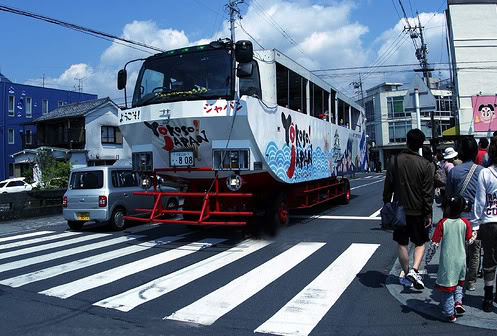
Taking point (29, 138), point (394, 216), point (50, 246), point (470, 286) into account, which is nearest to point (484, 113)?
point (470, 286)

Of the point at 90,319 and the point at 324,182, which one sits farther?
the point at 324,182

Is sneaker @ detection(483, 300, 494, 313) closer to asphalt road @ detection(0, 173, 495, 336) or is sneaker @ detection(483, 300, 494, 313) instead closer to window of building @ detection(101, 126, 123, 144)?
asphalt road @ detection(0, 173, 495, 336)

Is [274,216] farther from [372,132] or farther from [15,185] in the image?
[372,132]

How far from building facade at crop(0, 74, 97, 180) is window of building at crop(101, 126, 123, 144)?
6.80m

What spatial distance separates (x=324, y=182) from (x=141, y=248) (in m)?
6.76

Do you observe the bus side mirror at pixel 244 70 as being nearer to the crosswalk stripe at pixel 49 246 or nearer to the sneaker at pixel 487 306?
the sneaker at pixel 487 306

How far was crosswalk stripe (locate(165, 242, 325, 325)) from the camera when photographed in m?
5.03

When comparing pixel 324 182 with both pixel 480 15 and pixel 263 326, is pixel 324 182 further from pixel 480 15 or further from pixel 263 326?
pixel 480 15

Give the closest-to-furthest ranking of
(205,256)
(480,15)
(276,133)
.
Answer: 1. (205,256)
2. (276,133)
3. (480,15)

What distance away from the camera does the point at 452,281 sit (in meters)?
4.58

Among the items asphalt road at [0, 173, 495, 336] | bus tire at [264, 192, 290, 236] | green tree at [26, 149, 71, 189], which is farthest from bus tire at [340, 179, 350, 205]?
green tree at [26, 149, 71, 189]

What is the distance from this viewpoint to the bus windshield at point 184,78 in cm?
842

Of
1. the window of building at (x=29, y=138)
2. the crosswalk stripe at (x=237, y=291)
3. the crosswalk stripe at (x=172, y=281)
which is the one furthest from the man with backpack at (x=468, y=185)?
the window of building at (x=29, y=138)

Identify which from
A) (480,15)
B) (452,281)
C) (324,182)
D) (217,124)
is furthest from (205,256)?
(480,15)
